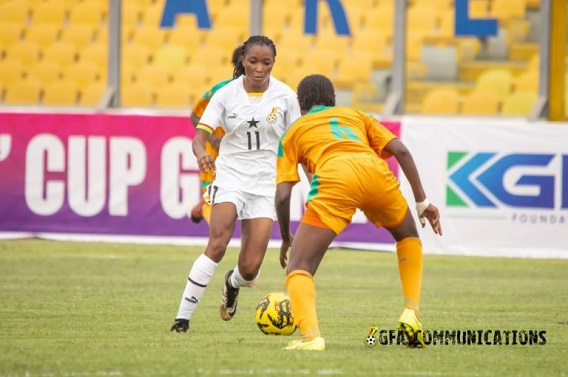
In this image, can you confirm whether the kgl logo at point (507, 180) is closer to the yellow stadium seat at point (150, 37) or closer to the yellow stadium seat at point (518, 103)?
the yellow stadium seat at point (518, 103)

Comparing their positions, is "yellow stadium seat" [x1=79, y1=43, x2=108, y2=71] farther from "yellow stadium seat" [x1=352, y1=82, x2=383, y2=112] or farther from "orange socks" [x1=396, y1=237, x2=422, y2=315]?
"orange socks" [x1=396, y1=237, x2=422, y2=315]

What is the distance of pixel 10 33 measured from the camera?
19.5 metres

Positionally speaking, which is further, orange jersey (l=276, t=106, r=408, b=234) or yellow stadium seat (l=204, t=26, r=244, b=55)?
yellow stadium seat (l=204, t=26, r=244, b=55)

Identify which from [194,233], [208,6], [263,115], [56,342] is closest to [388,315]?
[263,115]

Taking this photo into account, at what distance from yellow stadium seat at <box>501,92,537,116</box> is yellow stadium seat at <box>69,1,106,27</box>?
624cm

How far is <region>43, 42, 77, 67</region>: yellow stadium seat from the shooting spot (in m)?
19.6

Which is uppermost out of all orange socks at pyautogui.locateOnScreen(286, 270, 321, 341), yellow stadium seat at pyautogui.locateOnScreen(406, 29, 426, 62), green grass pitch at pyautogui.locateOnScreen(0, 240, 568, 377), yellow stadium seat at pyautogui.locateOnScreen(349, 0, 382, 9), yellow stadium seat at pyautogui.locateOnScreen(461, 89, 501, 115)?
yellow stadium seat at pyautogui.locateOnScreen(349, 0, 382, 9)

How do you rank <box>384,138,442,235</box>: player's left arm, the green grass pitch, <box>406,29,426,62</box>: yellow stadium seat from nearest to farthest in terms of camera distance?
the green grass pitch → <box>384,138,442,235</box>: player's left arm → <box>406,29,426,62</box>: yellow stadium seat

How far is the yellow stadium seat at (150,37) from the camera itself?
19241 millimetres

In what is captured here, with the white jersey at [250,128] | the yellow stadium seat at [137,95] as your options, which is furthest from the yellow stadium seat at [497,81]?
the white jersey at [250,128]

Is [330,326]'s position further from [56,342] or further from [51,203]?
[51,203]

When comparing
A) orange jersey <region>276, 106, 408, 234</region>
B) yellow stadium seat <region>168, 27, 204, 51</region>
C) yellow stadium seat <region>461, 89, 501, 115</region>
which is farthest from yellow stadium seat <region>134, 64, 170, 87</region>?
orange jersey <region>276, 106, 408, 234</region>

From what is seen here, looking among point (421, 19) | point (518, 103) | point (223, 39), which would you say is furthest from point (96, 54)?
point (518, 103)

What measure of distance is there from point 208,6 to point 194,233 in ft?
12.7
